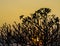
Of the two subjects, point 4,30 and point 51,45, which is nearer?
point 51,45

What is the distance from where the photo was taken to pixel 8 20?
12.5 ft

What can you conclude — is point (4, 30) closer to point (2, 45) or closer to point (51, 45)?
point (2, 45)

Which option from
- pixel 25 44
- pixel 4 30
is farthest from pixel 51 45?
pixel 4 30

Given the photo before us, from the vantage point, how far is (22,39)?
3.43 metres

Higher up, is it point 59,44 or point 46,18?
point 46,18

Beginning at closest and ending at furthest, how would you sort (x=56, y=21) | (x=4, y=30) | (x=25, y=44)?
(x=56, y=21), (x=25, y=44), (x=4, y=30)

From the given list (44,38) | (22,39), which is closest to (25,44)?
(22,39)

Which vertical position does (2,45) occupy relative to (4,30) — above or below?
below

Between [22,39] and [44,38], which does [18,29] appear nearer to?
[22,39]

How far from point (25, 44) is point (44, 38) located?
333 millimetres

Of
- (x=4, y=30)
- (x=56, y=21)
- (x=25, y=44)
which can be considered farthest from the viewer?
(x=4, y=30)

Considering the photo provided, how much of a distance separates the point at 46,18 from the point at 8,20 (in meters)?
0.83

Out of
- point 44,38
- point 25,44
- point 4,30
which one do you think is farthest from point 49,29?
point 4,30

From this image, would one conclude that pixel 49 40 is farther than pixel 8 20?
No
